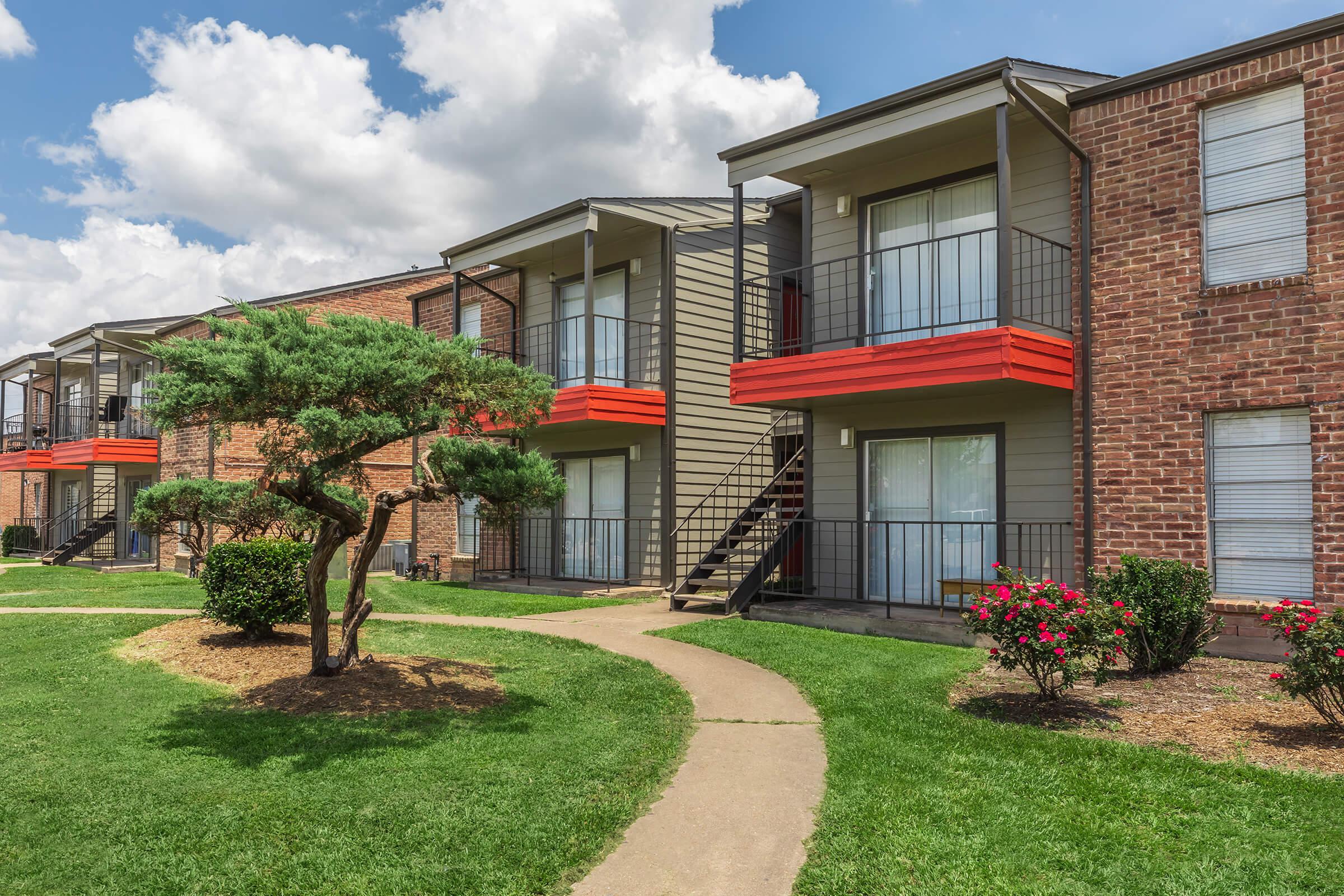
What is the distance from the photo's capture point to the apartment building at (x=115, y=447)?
21766mm

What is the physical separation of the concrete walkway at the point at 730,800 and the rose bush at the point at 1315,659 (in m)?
3.06

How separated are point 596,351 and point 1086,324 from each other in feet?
27.7

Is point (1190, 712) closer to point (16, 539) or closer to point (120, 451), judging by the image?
point (120, 451)

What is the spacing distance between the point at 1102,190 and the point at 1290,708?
5662 millimetres

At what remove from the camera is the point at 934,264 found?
11703 mm

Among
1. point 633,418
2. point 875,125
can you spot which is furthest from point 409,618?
point 875,125

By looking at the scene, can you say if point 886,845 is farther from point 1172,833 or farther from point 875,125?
point 875,125

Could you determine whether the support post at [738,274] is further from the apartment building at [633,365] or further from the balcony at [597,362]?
the balcony at [597,362]

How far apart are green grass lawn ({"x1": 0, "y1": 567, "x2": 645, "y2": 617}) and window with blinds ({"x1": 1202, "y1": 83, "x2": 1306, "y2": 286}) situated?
28.7 ft

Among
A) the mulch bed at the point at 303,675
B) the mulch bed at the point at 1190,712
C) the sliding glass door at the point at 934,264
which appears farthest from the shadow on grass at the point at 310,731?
the sliding glass door at the point at 934,264

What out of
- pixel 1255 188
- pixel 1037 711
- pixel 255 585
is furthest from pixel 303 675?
pixel 1255 188

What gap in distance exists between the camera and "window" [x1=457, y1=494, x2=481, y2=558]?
60.1 feet

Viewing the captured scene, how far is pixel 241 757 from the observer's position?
585cm

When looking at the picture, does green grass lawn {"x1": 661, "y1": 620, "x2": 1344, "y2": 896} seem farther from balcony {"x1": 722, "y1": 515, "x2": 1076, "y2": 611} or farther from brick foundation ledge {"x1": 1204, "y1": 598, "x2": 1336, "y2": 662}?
balcony {"x1": 722, "y1": 515, "x2": 1076, "y2": 611}
